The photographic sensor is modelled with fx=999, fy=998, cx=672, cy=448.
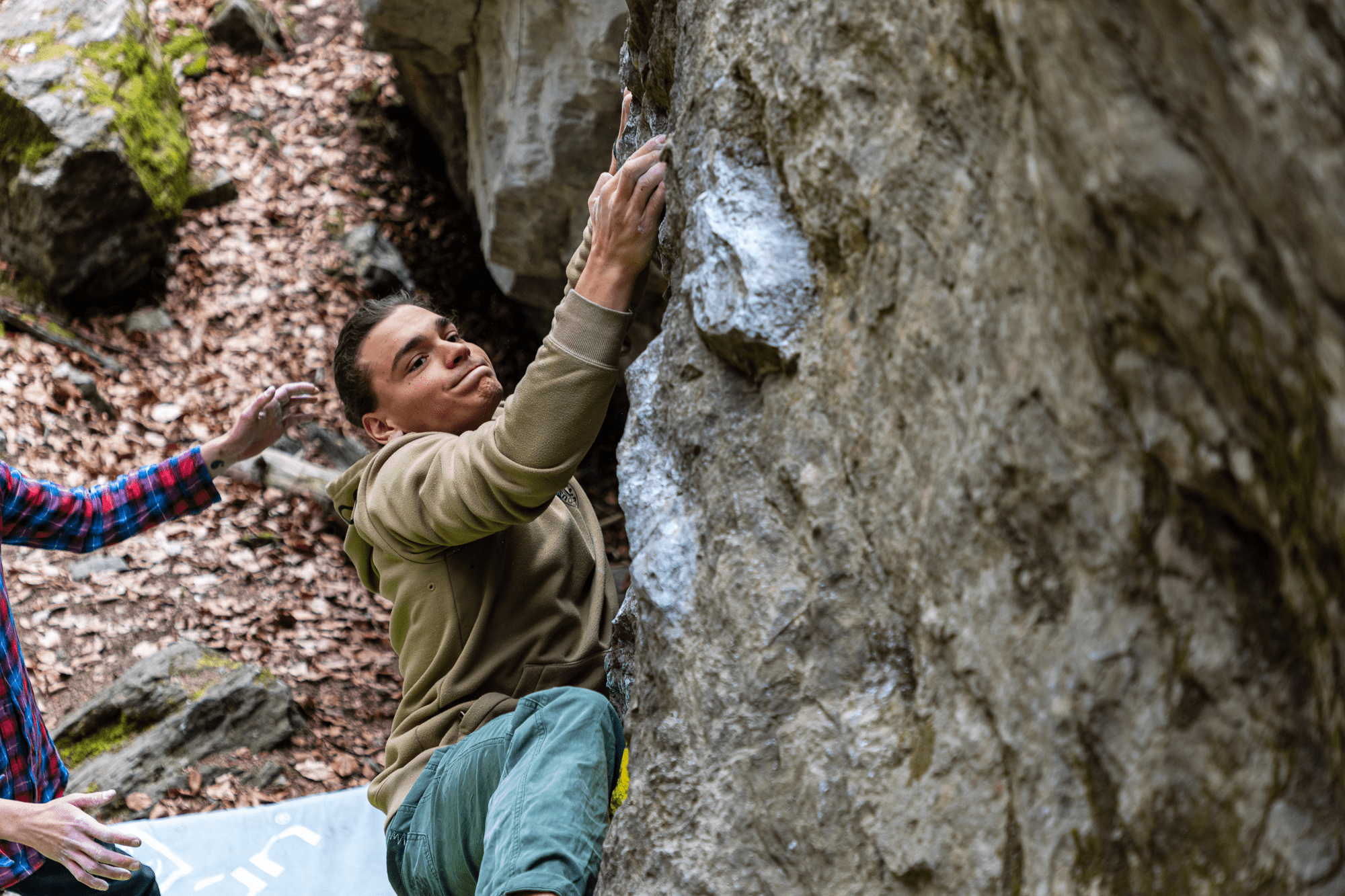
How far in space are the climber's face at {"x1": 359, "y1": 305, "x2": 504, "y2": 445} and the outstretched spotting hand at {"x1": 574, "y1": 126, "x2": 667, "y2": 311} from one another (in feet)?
1.67

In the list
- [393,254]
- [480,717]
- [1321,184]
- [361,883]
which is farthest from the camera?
[393,254]

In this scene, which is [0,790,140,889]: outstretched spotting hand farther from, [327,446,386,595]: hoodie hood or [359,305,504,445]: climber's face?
[359,305,504,445]: climber's face

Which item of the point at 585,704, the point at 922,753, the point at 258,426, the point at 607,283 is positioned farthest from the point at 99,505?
the point at 922,753

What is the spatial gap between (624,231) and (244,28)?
7.23 meters

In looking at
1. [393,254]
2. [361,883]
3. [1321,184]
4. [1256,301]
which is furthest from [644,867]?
[393,254]

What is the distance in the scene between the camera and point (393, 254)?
23.6ft

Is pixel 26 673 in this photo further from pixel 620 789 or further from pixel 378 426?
pixel 620 789

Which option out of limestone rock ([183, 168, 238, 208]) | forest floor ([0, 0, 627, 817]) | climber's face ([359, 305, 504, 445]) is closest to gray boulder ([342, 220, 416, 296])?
forest floor ([0, 0, 627, 817])

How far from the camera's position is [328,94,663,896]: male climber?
1.86 meters

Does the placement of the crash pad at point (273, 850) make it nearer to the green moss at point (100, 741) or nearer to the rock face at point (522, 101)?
the green moss at point (100, 741)

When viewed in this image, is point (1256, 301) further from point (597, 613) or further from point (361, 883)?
point (361, 883)

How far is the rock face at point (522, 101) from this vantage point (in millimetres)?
5137

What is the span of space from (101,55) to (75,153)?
0.91 meters

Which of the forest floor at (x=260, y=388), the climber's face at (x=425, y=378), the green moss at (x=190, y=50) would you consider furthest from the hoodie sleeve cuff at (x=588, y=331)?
the green moss at (x=190, y=50)
